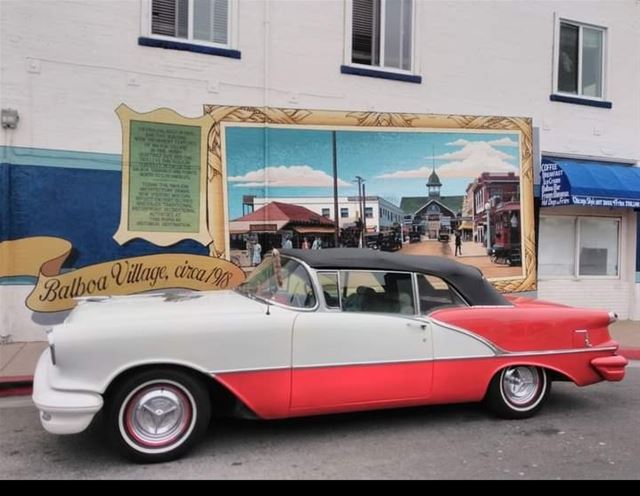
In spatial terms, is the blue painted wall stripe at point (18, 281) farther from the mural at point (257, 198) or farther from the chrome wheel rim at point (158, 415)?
the chrome wheel rim at point (158, 415)

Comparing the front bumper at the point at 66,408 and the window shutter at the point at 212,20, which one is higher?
the window shutter at the point at 212,20

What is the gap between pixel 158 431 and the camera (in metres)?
4.18

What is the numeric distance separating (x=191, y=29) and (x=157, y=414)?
678 cm

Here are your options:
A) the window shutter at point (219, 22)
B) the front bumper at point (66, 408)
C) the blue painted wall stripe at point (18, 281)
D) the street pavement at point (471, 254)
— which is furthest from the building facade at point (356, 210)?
the front bumper at point (66, 408)

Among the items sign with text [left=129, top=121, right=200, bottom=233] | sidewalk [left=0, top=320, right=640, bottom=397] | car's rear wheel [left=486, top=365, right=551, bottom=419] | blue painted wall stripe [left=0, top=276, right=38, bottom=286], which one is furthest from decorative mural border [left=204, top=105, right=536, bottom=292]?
car's rear wheel [left=486, top=365, right=551, bottom=419]

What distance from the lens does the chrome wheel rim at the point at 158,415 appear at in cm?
411

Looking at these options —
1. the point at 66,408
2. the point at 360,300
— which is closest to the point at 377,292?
the point at 360,300

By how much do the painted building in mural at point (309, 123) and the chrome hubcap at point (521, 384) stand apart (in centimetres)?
513

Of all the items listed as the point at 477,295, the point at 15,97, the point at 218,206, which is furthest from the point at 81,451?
the point at 15,97

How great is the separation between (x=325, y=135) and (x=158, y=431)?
6449 mm

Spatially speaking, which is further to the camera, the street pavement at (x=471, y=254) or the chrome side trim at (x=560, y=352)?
the street pavement at (x=471, y=254)

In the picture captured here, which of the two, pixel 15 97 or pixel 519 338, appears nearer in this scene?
pixel 519 338

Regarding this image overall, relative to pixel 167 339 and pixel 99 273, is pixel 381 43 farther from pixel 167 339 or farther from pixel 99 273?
pixel 167 339

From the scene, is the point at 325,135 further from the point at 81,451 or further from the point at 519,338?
the point at 81,451
